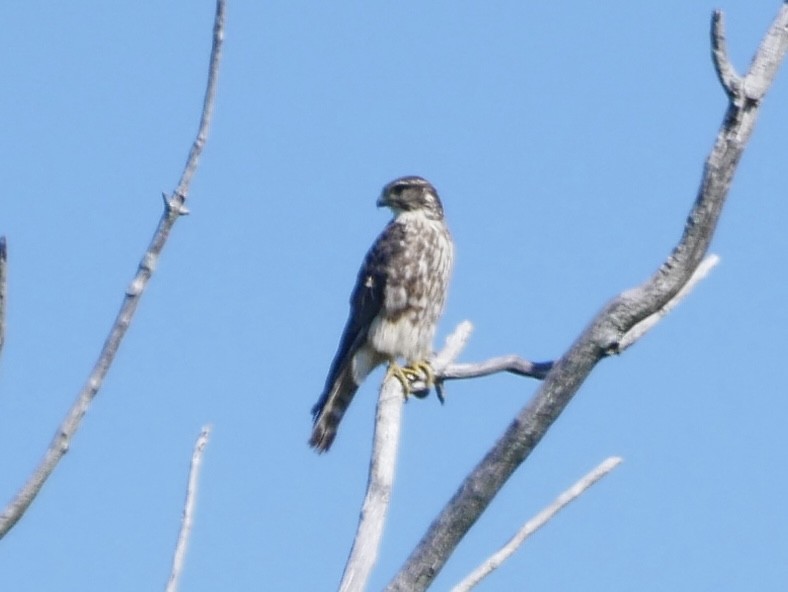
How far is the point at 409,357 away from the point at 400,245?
72 cm

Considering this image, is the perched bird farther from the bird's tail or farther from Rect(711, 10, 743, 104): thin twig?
Rect(711, 10, 743, 104): thin twig

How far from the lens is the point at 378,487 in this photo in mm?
3826

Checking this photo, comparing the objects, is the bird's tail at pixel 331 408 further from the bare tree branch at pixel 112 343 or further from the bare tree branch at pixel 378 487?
the bare tree branch at pixel 112 343

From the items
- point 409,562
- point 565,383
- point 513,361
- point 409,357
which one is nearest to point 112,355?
point 409,562

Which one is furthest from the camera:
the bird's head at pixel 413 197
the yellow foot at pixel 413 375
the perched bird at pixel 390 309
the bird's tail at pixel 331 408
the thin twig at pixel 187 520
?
the bird's head at pixel 413 197

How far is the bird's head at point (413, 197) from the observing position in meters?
7.79

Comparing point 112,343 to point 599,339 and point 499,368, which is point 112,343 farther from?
point 499,368

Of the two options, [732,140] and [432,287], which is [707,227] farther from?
[432,287]

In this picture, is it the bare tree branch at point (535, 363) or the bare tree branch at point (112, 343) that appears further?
the bare tree branch at point (535, 363)

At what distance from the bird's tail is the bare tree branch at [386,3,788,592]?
4.03m

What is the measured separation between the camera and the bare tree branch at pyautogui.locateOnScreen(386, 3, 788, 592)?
2.73 m

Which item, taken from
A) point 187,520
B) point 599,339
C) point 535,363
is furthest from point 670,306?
point 187,520

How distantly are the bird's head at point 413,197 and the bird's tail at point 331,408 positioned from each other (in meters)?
1.11

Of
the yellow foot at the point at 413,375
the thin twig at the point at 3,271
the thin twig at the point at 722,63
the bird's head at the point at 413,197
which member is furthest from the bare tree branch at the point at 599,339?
the bird's head at the point at 413,197
